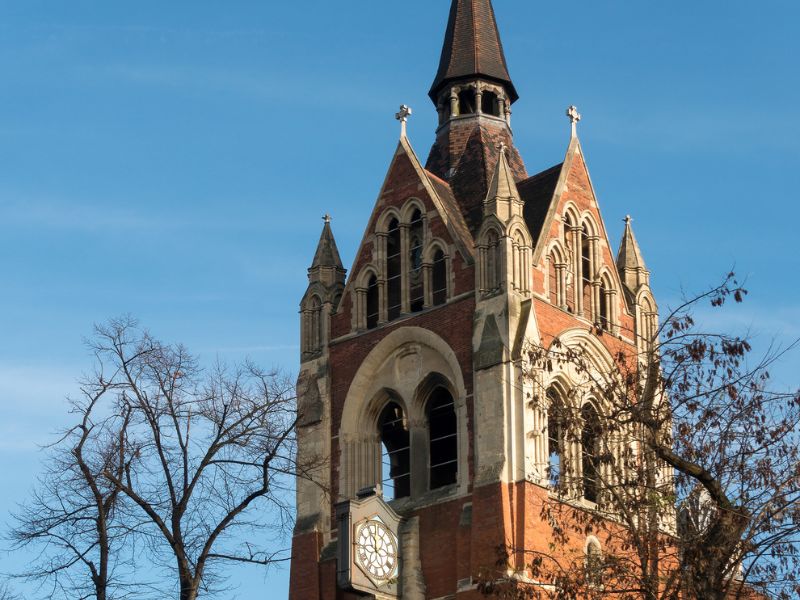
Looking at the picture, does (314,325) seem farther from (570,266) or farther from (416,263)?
(570,266)

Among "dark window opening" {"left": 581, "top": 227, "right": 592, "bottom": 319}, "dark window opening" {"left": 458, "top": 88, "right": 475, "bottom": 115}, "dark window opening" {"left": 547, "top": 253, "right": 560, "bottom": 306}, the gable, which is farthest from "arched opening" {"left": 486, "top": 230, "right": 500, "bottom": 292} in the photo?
"dark window opening" {"left": 458, "top": 88, "right": 475, "bottom": 115}

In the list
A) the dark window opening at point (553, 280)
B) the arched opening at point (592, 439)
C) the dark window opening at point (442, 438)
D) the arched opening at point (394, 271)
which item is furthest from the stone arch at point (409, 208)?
the arched opening at point (592, 439)

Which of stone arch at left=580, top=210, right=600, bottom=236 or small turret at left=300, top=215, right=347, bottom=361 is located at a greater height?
stone arch at left=580, top=210, right=600, bottom=236

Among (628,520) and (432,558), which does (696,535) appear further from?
(432,558)

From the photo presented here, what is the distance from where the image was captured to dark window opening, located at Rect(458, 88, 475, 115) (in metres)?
46.6

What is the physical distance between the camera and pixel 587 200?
4378cm

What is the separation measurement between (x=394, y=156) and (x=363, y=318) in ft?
14.3

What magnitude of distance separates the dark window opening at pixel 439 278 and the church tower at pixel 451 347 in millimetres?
55

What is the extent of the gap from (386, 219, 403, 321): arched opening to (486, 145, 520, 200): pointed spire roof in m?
3.00

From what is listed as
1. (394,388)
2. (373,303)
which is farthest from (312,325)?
(394,388)

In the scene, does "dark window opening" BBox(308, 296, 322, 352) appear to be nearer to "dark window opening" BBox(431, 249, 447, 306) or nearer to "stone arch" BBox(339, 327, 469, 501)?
"stone arch" BBox(339, 327, 469, 501)

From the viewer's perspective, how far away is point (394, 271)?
4284 centimetres

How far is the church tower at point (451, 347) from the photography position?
37406 millimetres

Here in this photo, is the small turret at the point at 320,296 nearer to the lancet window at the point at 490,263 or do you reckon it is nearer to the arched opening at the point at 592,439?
the lancet window at the point at 490,263
